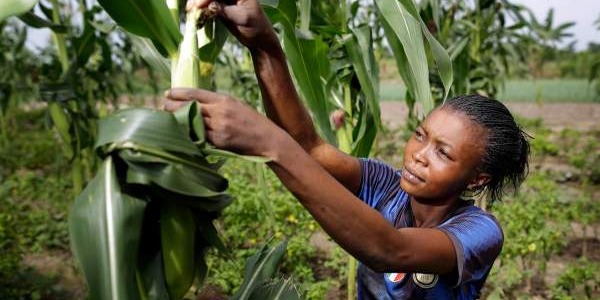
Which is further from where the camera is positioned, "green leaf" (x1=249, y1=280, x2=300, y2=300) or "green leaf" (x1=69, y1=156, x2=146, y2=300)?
"green leaf" (x1=249, y1=280, x2=300, y2=300)

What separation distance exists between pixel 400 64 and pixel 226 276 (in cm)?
138

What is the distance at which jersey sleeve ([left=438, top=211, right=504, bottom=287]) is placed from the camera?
75 cm

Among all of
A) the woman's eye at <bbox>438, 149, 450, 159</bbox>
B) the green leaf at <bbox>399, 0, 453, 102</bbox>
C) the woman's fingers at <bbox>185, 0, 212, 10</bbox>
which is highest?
the woman's fingers at <bbox>185, 0, 212, 10</bbox>

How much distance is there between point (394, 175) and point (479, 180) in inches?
9.0

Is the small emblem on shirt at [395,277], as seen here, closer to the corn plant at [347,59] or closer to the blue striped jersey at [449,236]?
the blue striped jersey at [449,236]

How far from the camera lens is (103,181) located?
52cm

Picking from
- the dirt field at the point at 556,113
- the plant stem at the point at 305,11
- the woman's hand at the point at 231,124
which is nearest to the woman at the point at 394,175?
the woman's hand at the point at 231,124

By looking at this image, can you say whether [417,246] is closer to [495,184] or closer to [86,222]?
[495,184]

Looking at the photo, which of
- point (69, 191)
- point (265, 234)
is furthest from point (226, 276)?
point (69, 191)

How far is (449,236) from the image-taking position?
0.75m

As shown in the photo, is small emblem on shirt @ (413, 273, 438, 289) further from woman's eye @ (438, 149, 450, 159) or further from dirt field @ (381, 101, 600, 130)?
dirt field @ (381, 101, 600, 130)

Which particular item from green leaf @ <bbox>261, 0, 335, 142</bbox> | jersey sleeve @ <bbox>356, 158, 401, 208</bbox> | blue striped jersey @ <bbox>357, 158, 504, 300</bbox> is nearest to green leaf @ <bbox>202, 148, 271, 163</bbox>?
blue striped jersey @ <bbox>357, 158, 504, 300</bbox>

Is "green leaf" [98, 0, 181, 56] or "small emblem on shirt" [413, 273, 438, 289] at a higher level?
"green leaf" [98, 0, 181, 56]

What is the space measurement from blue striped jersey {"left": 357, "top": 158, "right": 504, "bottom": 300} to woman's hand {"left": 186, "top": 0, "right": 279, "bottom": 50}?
1.26ft
